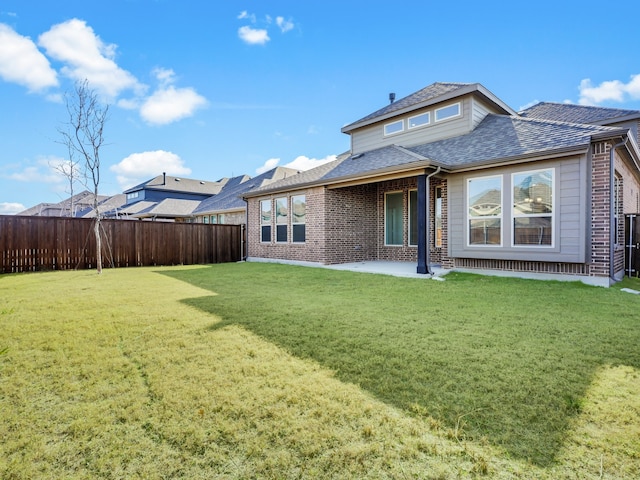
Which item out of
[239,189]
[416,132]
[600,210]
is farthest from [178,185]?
[600,210]

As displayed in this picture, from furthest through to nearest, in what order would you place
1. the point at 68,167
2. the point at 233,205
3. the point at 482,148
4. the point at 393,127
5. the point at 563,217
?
the point at 233,205 < the point at 68,167 < the point at 393,127 < the point at 482,148 < the point at 563,217

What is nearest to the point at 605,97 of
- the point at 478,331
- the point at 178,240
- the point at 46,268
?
the point at 478,331

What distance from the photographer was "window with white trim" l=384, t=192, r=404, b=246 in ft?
39.2

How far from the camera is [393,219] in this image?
12148 millimetres

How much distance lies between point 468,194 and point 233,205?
1446 centimetres

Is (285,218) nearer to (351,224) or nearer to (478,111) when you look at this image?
(351,224)

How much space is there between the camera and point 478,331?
3.90 metres

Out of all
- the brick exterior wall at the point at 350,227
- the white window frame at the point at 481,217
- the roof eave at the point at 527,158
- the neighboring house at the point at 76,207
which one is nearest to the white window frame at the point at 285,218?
the brick exterior wall at the point at 350,227

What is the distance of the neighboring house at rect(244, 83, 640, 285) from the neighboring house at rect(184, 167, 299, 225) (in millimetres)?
4414

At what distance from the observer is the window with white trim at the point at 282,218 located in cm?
1276

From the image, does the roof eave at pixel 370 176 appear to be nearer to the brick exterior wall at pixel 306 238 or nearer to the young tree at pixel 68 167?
the brick exterior wall at pixel 306 238

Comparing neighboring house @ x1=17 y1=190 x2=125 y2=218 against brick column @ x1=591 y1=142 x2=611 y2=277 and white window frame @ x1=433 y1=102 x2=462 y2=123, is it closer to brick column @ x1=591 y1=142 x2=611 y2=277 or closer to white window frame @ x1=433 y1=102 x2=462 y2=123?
white window frame @ x1=433 y1=102 x2=462 y2=123

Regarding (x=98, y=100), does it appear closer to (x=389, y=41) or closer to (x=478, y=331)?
(x=389, y=41)

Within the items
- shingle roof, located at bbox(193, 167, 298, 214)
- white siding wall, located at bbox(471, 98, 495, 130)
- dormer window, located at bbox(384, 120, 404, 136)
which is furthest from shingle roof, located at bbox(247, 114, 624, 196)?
shingle roof, located at bbox(193, 167, 298, 214)
